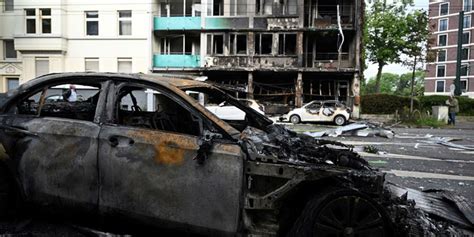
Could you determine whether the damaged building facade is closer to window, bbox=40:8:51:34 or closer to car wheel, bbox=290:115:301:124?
car wheel, bbox=290:115:301:124

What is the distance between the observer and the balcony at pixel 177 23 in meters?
28.8

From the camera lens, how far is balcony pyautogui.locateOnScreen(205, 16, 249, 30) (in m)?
28.2

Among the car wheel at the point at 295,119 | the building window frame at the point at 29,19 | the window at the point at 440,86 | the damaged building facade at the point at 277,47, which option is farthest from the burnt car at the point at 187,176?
Answer: the window at the point at 440,86

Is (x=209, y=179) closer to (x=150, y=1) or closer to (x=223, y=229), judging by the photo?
(x=223, y=229)

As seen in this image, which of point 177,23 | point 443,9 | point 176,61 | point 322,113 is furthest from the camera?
point 443,9

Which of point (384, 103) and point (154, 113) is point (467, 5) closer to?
point (384, 103)

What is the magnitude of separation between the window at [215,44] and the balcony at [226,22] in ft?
2.01

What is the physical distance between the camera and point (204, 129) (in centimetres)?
323

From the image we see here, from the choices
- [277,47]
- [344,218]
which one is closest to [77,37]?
[277,47]

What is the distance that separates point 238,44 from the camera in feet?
94.1

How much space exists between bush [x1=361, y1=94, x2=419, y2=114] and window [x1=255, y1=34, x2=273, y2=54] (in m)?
8.27

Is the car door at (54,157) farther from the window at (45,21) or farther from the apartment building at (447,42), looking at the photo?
the apartment building at (447,42)

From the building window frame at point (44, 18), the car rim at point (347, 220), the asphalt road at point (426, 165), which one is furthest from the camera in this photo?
the building window frame at point (44, 18)

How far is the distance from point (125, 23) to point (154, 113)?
→ 91.6ft
